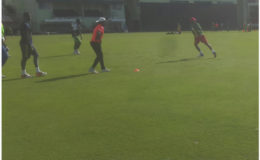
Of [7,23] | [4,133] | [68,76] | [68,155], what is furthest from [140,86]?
[7,23]

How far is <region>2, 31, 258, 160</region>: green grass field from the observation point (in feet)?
14.5

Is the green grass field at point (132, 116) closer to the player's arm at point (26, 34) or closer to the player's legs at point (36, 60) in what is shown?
the player's legs at point (36, 60)

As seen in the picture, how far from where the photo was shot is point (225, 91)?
25.8 feet

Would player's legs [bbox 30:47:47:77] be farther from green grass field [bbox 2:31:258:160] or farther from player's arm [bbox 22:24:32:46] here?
green grass field [bbox 2:31:258:160]

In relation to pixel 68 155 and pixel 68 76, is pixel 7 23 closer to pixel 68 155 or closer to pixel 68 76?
pixel 68 76

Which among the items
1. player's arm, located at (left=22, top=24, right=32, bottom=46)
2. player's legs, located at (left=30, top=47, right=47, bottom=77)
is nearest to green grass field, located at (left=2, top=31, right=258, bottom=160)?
player's legs, located at (left=30, top=47, right=47, bottom=77)

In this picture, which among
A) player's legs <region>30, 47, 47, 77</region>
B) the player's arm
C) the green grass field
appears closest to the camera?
the green grass field

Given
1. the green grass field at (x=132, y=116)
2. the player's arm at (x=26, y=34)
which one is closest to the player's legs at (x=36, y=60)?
the player's arm at (x=26, y=34)

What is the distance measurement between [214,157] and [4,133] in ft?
8.79

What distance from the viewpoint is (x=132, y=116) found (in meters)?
5.98

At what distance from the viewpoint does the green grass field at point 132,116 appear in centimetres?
443

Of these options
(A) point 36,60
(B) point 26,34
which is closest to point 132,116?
(B) point 26,34

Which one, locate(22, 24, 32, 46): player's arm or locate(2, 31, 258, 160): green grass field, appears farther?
locate(22, 24, 32, 46): player's arm

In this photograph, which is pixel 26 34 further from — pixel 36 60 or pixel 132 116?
pixel 132 116
